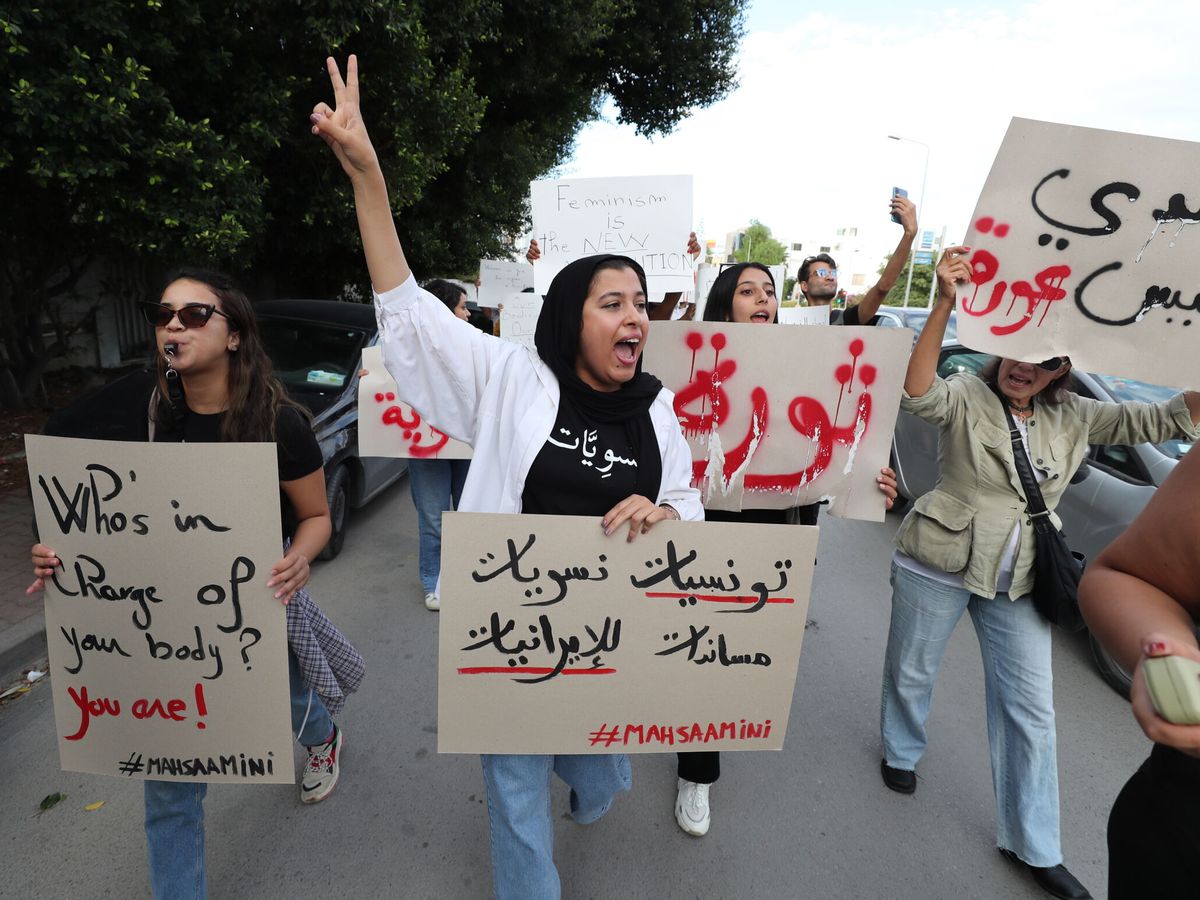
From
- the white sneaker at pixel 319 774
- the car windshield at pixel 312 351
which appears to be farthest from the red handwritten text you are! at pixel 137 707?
the car windshield at pixel 312 351

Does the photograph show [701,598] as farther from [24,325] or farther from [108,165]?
[24,325]

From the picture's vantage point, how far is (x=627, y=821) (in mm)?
2535

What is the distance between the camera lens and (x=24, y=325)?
22.5ft

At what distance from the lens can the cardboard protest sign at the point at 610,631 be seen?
1604mm

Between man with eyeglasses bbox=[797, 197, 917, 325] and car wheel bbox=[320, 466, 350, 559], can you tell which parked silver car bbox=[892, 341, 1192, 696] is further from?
car wheel bbox=[320, 466, 350, 559]

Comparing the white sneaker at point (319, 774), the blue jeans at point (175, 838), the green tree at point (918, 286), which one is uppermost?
the green tree at point (918, 286)

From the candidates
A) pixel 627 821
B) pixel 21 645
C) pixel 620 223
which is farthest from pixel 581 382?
pixel 21 645

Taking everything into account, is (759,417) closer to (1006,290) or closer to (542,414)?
→ (1006,290)

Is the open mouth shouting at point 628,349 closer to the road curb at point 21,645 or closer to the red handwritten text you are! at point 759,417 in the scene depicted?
the red handwritten text you are! at point 759,417

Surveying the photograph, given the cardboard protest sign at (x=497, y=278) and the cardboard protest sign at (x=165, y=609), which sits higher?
the cardboard protest sign at (x=497, y=278)

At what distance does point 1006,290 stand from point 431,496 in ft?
10.3

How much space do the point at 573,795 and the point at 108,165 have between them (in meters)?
4.82

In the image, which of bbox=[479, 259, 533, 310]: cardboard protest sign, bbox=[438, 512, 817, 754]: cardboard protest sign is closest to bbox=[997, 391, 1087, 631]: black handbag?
bbox=[438, 512, 817, 754]: cardboard protest sign

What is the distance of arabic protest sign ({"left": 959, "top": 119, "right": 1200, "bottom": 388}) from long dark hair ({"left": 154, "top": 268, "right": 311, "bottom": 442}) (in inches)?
81.2
